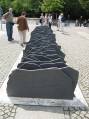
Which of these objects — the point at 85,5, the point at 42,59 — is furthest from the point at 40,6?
the point at 42,59

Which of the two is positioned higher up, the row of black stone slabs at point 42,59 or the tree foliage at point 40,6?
the row of black stone slabs at point 42,59

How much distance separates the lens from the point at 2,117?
589 cm

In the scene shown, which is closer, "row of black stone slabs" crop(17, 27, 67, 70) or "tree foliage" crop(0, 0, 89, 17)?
"row of black stone slabs" crop(17, 27, 67, 70)

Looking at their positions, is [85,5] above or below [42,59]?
below

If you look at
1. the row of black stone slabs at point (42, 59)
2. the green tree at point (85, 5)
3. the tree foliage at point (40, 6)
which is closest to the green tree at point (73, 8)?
the tree foliage at point (40, 6)

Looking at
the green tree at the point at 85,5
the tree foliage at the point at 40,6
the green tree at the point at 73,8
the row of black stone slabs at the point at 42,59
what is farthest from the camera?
the green tree at the point at 73,8

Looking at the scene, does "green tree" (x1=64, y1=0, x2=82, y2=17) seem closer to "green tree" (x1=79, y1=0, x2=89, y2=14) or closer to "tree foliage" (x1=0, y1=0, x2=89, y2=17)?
"tree foliage" (x1=0, y1=0, x2=89, y2=17)

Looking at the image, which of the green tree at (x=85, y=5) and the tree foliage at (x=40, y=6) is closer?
the green tree at (x=85, y=5)

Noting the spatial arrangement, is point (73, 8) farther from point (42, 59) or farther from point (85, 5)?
point (42, 59)

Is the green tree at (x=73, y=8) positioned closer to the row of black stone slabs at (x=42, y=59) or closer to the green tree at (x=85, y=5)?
the green tree at (x=85, y=5)

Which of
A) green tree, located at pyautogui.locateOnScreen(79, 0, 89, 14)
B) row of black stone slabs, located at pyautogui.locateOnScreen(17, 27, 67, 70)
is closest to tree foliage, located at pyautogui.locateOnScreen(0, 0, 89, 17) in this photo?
green tree, located at pyautogui.locateOnScreen(79, 0, 89, 14)

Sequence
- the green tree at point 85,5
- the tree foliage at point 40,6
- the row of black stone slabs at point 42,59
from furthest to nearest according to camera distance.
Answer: the tree foliage at point 40,6, the green tree at point 85,5, the row of black stone slabs at point 42,59

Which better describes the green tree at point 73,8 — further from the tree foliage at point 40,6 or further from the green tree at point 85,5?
the green tree at point 85,5

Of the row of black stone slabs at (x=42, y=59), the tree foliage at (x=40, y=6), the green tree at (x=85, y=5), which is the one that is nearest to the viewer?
the row of black stone slabs at (x=42, y=59)
